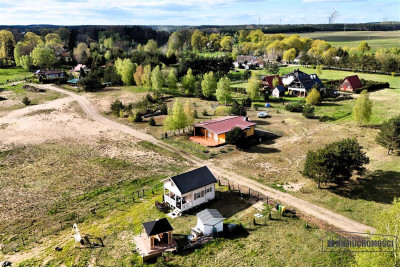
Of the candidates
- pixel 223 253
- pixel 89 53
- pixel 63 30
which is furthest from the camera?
pixel 63 30

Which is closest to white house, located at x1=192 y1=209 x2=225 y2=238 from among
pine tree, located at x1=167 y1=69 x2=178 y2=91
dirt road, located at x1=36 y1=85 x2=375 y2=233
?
dirt road, located at x1=36 y1=85 x2=375 y2=233

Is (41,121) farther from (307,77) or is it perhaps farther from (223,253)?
(307,77)

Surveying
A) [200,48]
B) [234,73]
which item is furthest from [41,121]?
[200,48]

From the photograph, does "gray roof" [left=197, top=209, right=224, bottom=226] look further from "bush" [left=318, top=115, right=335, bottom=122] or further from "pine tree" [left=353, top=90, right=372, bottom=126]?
"bush" [left=318, top=115, right=335, bottom=122]

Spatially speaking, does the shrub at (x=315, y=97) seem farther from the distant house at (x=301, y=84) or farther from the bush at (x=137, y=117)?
the bush at (x=137, y=117)

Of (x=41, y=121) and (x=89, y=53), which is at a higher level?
(x=89, y=53)

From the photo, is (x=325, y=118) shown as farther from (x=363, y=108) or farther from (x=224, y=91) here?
(x=224, y=91)

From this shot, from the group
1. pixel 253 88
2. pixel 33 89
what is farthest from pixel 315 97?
pixel 33 89
